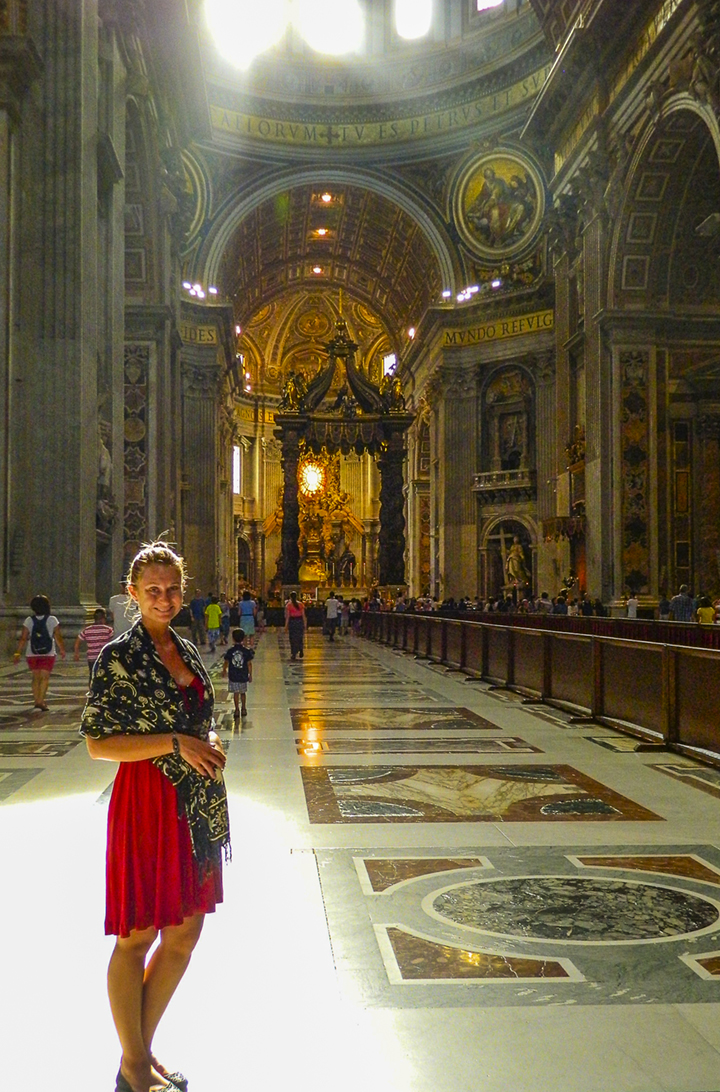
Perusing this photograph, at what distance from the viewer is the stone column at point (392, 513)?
36.8m

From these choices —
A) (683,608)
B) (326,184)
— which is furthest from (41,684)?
(326,184)

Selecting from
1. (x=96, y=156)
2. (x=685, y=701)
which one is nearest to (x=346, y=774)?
(x=685, y=701)

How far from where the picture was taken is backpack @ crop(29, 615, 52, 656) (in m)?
9.77

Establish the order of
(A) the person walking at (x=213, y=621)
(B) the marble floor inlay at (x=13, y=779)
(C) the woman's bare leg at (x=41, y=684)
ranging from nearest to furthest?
(B) the marble floor inlay at (x=13, y=779)
(C) the woman's bare leg at (x=41, y=684)
(A) the person walking at (x=213, y=621)

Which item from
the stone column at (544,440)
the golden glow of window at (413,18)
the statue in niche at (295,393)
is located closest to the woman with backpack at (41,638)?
the stone column at (544,440)

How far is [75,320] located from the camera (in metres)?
14.9

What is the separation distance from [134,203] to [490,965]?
22087mm

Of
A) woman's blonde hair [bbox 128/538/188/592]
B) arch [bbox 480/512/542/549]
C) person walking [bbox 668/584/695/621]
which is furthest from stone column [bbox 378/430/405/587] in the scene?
woman's blonde hair [bbox 128/538/188/592]

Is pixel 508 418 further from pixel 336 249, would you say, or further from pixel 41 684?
pixel 41 684

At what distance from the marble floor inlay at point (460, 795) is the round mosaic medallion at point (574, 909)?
1.32 m

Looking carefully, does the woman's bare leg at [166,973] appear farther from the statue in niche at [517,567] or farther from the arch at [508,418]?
the arch at [508,418]

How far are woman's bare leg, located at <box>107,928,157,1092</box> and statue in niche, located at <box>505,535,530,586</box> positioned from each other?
113 feet

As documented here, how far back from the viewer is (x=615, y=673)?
32.2ft

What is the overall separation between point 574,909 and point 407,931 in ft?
2.17
